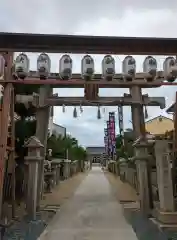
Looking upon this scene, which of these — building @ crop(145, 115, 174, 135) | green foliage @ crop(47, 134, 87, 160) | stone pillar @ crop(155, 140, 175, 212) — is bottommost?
stone pillar @ crop(155, 140, 175, 212)

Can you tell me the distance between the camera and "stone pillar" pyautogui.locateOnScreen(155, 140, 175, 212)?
9.02 meters

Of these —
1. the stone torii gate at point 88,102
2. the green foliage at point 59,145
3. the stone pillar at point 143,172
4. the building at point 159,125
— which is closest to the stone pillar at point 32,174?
the stone torii gate at point 88,102

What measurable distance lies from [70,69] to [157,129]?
3675cm

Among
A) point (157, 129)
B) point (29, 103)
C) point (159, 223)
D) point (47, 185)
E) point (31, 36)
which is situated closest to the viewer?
point (31, 36)

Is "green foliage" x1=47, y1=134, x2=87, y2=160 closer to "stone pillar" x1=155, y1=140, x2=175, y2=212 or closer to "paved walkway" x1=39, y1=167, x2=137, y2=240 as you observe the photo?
"paved walkway" x1=39, y1=167, x2=137, y2=240

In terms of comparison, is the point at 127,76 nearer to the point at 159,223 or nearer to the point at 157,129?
the point at 159,223

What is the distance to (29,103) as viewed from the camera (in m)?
12.2

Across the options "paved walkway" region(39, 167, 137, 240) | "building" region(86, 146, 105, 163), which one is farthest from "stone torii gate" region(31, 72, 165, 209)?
"building" region(86, 146, 105, 163)

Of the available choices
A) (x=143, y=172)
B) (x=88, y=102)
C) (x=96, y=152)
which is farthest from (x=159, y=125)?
(x=96, y=152)

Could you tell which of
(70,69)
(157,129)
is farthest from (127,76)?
(157,129)

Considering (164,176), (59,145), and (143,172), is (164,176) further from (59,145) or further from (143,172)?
(59,145)

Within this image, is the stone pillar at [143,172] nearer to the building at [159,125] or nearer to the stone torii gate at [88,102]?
the stone torii gate at [88,102]

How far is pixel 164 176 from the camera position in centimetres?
924

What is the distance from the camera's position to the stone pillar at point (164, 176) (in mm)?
9016
